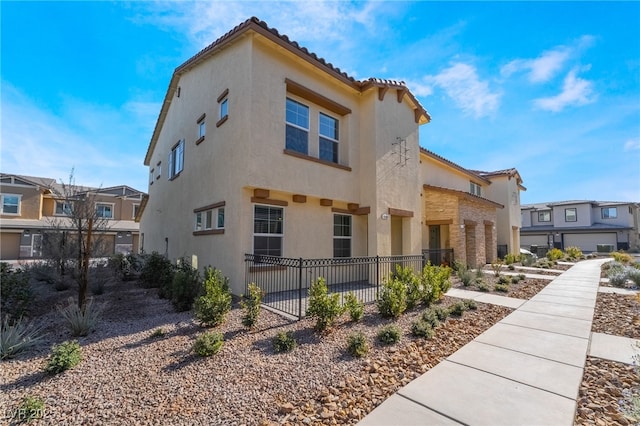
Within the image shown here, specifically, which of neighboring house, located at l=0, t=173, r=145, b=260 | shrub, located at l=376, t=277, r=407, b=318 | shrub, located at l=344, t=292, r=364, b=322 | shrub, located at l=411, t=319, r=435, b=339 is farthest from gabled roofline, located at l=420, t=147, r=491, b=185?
neighboring house, located at l=0, t=173, r=145, b=260

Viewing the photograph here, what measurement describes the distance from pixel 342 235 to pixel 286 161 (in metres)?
4.05

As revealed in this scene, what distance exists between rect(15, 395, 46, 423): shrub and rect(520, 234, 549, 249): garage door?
47.7m

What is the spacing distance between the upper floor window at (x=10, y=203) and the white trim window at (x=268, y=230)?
32.5 m

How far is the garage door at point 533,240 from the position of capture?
3869 cm

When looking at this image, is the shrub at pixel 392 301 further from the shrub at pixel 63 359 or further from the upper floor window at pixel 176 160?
the upper floor window at pixel 176 160

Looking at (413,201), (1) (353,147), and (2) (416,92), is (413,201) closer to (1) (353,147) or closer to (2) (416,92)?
(1) (353,147)

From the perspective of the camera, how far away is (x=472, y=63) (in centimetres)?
1043

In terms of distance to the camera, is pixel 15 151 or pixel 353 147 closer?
pixel 15 151

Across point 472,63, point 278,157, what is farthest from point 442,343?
point 472,63

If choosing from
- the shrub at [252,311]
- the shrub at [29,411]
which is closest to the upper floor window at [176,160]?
the shrub at [252,311]

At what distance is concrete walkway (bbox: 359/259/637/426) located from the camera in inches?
127

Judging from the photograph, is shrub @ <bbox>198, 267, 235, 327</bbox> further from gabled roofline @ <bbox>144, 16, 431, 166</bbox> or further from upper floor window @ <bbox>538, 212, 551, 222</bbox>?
upper floor window @ <bbox>538, 212, 551, 222</bbox>

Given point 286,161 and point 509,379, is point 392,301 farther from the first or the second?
point 286,161

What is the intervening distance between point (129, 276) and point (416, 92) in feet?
50.8
